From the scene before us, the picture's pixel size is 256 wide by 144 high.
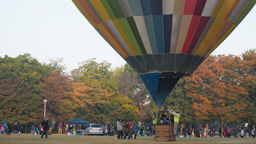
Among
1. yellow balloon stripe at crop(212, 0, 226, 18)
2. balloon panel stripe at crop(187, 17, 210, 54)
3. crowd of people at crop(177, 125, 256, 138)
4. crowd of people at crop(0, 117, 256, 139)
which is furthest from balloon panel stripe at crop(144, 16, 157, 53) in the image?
crowd of people at crop(177, 125, 256, 138)

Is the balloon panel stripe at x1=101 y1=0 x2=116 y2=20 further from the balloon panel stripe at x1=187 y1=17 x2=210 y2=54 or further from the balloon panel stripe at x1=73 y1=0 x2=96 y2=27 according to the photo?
the balloon panel stripe at x1=187 y1=17 x2=210 y2=54

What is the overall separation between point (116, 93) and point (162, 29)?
5532cm

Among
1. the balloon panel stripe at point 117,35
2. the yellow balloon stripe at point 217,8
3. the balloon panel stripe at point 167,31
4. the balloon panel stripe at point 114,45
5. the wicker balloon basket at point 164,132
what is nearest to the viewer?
the yellow balloon stripe at point 217,8

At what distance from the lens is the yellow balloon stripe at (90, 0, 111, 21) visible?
22078 millimetres

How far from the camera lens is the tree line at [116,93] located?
60.6 meters

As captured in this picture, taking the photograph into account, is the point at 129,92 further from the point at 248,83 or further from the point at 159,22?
the point at 159,22

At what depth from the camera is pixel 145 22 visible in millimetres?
21953

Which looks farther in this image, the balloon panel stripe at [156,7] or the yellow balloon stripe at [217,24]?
the yellow balloon stripe at [217,24]

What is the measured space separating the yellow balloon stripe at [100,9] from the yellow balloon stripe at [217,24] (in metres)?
→ 5.52

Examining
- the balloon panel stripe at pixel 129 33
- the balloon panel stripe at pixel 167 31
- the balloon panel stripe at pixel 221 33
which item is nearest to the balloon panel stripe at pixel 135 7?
the balloon panel stripe at pixel 129 33

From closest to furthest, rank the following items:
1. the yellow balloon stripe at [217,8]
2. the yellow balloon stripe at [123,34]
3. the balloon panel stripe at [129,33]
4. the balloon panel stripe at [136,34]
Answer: the yellow balloon stripe at [217,8] → the balloon panel stripe at [136,34] → the balloon panel stripe at [129,33] → the yellow balloon stripe at [123,34]

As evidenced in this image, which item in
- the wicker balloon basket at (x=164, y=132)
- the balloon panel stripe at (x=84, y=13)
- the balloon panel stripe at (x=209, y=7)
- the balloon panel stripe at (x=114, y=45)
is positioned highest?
the balloon panel stripe at (x=84, y=13)

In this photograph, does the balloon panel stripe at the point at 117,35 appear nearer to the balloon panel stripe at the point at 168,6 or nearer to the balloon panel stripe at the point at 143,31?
the balloon panel stripe at the point at 143,31

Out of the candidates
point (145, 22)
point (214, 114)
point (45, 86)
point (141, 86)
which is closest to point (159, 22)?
Result: point (145, 22)
